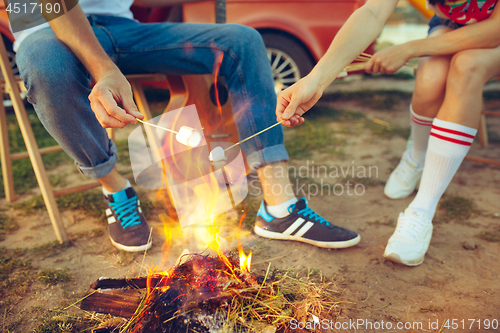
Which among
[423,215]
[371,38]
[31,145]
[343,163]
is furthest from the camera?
[343,163]

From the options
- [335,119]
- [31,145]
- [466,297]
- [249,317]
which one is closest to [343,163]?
[335,119]

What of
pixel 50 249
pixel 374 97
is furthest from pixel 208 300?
pixel 374 97

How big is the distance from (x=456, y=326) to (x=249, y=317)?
28.9 inches

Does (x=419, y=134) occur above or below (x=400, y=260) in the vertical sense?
above

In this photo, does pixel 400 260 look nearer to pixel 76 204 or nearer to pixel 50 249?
pixel 50 249

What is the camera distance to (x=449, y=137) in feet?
4.82

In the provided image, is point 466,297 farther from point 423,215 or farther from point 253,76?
point 253,76

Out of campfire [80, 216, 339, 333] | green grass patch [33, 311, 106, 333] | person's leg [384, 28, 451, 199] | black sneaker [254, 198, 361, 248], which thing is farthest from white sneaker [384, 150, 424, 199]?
green grass patch [33, 311, 106, 333]

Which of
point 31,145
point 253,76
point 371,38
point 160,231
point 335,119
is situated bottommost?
point 335,119

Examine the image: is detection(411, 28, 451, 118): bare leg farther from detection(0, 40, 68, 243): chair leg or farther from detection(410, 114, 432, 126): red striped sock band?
detection(0, 40, 68, 243): chair leg

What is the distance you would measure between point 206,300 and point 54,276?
0.85m

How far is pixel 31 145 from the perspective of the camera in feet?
5.37

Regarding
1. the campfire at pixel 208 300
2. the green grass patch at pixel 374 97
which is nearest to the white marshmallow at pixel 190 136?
the campfire at pixel 208 300

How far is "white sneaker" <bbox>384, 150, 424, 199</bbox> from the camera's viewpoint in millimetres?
2029
